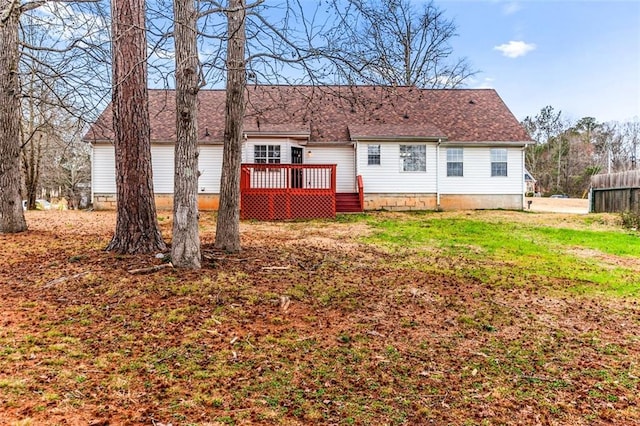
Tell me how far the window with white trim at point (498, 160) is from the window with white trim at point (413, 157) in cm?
322

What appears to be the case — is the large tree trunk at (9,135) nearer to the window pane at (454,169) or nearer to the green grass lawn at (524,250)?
the green grass lawn at (524,250)

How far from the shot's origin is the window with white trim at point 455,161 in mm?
16797

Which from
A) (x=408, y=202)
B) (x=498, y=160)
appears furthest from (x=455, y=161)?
(x=408, y=202)

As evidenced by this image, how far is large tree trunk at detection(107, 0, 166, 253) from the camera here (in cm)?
578

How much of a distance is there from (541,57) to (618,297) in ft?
72.3

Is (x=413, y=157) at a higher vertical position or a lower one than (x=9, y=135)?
higher

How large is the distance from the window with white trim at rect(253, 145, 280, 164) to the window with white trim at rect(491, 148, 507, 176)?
953 cm

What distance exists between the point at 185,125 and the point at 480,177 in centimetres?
1483

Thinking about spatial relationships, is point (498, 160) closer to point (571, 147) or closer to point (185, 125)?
point (185, 125)

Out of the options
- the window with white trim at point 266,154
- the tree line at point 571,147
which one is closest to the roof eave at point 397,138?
the window with white trim at point 266,154

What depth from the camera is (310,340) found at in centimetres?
366

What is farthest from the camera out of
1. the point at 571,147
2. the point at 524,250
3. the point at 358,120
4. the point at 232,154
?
the point at 571,147

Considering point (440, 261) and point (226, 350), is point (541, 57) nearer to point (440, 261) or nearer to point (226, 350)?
point (440, 261)

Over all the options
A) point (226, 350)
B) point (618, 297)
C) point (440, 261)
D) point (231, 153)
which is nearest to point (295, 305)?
point (226, 350)
